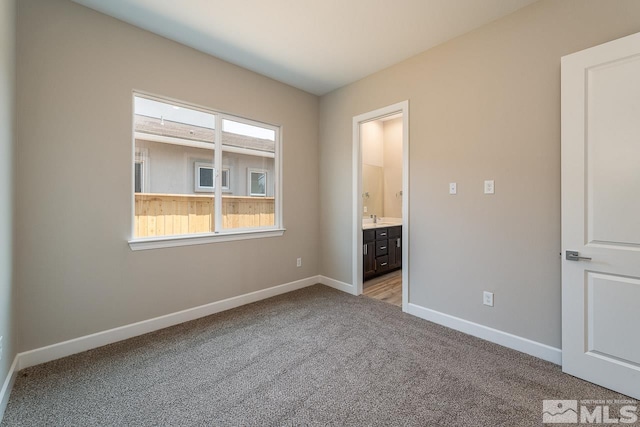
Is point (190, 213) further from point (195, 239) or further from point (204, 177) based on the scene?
point (204, 177)

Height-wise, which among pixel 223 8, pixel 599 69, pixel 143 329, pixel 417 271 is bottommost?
pixel 143 329

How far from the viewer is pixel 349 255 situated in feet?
11.8

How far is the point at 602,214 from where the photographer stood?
5.63 feet

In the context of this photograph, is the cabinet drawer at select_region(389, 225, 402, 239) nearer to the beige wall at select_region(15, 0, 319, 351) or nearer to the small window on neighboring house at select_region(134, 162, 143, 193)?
the beige wall at select_region(15, 0, 319, 351)

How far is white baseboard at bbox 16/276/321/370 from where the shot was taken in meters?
1.98

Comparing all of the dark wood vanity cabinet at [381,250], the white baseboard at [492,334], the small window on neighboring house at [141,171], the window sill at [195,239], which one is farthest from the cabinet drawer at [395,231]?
the small window on neighboring house at [141,171]

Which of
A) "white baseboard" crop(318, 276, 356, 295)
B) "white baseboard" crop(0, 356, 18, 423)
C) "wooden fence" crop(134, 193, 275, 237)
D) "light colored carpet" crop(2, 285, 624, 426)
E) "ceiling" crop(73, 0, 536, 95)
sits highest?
"ceiling" crop(73, 0, 536, 95)

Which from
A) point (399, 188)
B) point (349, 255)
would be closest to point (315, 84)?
point (349, 255)

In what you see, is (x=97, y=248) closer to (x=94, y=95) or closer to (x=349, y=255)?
(x=94, y=95)

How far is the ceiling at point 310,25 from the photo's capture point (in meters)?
2.12

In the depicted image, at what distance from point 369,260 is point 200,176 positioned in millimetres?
2643

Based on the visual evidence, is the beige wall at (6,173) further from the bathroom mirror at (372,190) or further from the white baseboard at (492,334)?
the bathroom mirror at (372,190)

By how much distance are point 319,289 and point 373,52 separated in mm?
2964

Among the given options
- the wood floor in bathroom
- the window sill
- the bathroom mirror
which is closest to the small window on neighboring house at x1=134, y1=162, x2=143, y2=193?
the window sill
